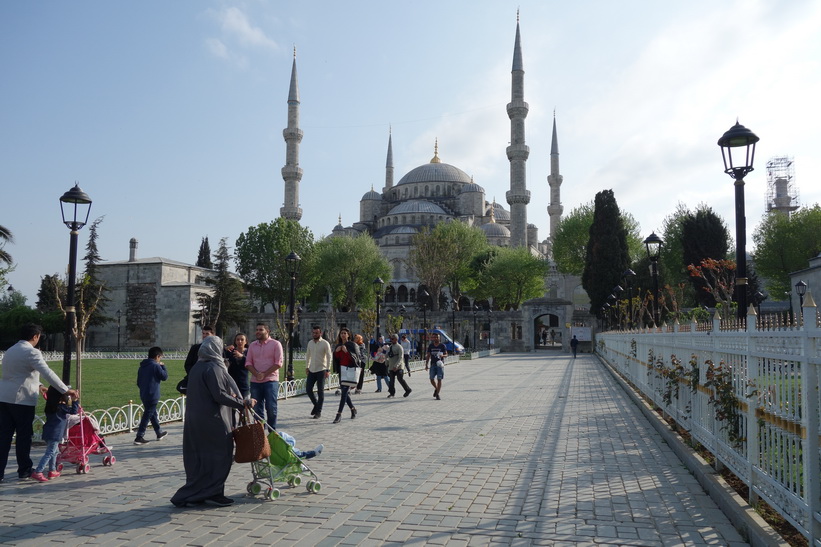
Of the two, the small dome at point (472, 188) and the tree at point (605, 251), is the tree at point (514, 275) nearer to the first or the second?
the tree at point (605, 251)

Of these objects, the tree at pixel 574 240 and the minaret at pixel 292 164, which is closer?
the tree at pixel 574 240

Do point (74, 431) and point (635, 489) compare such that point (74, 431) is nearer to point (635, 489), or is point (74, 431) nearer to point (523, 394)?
point (635, 489)

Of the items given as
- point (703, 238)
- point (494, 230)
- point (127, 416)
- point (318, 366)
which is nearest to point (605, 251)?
point (703, 238)

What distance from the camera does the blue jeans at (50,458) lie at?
20.0 ft

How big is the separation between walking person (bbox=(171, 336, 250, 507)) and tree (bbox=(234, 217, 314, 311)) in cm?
4354

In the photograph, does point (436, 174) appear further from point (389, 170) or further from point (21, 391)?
point (21, 391)

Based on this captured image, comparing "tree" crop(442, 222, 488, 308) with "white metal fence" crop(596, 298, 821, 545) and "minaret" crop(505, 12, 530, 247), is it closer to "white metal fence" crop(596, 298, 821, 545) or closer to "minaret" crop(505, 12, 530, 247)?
"minaret" crop(505, 12, 530, 247)

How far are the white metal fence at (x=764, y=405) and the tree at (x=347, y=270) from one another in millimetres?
46703

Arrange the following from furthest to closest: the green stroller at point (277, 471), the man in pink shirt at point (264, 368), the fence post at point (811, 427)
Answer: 1. the man in pink shirt at point (264, 368)
2. the green stroller at point (277, 471)
3. the fence post at point (811, 427)

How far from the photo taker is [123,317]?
4834 centimetres

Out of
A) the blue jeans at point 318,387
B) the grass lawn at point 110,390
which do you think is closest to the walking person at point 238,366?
the blue jeans at point 318,387

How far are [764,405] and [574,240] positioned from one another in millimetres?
52289

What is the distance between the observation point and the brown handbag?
5270 millimetres

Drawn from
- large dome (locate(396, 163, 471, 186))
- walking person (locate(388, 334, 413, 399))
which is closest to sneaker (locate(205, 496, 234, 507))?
walking person (locate(388, 334, 413, 399))
